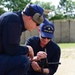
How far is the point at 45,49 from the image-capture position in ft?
16.3

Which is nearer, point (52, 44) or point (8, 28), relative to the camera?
point (8, 28)

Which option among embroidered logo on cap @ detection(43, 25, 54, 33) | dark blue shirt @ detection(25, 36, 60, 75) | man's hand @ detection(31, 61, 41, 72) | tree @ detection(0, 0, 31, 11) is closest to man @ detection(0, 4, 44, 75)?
man's hand @ detection(31, 61, 41, 72)

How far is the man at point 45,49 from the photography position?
4547 millimetres

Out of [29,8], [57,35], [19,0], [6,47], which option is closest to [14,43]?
[6,47]

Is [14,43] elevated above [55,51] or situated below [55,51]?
above

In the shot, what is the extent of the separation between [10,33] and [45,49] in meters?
1.39

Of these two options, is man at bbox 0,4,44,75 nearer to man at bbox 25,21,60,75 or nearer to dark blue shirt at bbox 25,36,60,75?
man at bbox 25,21,60,75

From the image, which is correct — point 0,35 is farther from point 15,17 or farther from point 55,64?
point 55,64

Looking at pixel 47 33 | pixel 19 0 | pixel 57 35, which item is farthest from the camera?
pixel 19 0

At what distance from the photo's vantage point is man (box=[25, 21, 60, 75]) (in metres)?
4.55

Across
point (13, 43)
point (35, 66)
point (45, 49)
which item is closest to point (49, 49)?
point (45, 49)

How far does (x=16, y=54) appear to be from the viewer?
12.4 ft

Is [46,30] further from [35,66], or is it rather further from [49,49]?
[35,66]

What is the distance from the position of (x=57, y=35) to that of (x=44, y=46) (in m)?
27.1
